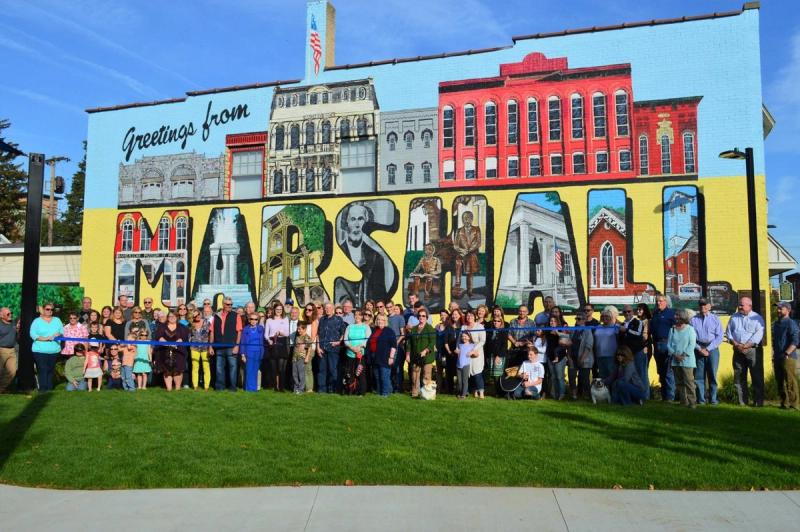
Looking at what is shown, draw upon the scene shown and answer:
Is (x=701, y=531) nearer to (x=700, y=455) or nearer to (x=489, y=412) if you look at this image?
(x=700, y=455)

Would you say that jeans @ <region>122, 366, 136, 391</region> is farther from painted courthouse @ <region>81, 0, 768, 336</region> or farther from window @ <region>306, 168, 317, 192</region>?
window @ <region>306, 168, 317, 192</region>

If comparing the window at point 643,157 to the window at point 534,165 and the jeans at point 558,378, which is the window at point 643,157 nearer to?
the window at point 534,165

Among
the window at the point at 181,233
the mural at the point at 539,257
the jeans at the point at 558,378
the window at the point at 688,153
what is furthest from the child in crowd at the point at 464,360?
the window at the point at 181,233

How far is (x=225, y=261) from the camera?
20.5 m

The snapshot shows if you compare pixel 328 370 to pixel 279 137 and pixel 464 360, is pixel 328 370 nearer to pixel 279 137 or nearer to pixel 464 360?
pixel 464 360

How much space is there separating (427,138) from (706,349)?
30.6ft

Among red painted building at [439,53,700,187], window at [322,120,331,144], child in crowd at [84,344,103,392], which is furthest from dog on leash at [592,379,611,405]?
window at [322,120,331,144]

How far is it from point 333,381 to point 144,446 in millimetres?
5665

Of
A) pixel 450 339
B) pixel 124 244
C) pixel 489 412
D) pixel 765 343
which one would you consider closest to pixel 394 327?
pixel 450 339

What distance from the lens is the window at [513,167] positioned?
17.9 metres

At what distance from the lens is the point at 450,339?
1367 centimetres

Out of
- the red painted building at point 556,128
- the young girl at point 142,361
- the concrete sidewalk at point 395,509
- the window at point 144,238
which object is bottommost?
the concrete sidewalk at point 395,509

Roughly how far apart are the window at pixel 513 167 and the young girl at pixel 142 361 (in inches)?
378

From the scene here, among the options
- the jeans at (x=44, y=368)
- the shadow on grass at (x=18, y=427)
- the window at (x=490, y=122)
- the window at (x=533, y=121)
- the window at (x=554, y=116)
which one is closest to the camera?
the shadow on grass at (x=18, y=427)
